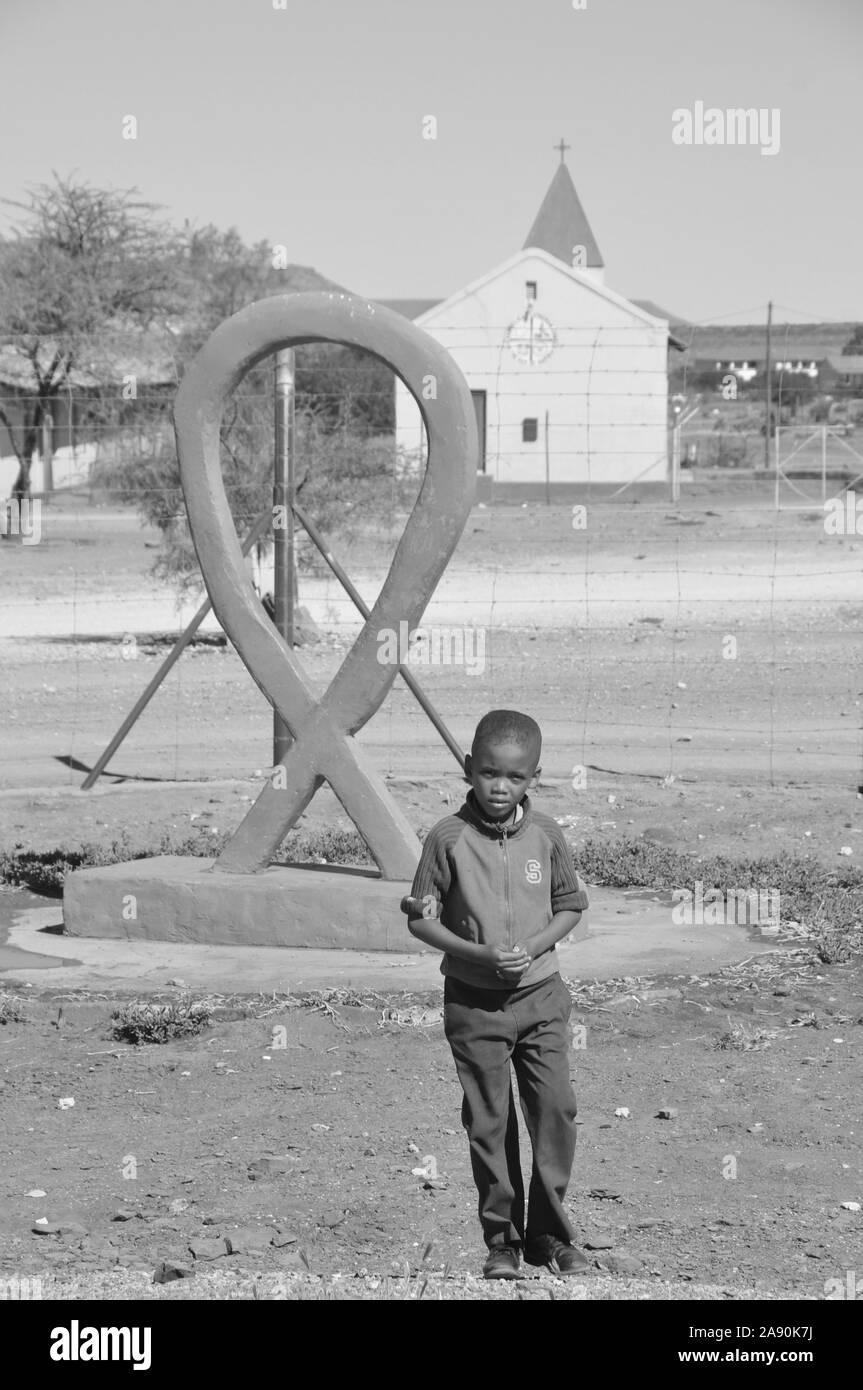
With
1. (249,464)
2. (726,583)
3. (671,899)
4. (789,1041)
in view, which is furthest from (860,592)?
(789,1041)

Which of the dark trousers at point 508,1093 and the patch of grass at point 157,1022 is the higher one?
the dark trousers at point 508,1093

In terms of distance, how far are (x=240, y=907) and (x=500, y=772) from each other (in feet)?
10.4

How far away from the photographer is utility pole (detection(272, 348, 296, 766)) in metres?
8.26

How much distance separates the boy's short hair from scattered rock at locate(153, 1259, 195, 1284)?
1343 mm

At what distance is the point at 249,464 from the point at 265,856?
827cm

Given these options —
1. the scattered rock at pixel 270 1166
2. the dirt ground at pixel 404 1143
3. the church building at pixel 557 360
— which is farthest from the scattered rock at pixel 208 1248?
the church building at pixel 557 360

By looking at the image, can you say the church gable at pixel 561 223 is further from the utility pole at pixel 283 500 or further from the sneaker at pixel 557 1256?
the sneaker at pixel 557 1256

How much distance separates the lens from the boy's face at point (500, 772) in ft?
12.8

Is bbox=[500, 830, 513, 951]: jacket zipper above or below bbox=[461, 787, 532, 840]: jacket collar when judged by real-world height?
below

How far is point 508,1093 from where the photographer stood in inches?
155

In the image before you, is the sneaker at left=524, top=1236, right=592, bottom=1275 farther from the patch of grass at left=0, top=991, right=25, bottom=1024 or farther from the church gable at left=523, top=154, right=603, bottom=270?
the church gable at left=523, top=154, right=603, bottom=270

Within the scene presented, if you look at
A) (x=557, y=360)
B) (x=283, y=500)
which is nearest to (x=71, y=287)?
(x=557, y=360)

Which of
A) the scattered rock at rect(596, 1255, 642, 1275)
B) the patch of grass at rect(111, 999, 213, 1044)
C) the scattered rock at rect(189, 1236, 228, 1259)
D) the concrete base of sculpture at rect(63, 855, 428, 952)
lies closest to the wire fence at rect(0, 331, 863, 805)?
the concrete base of sculpture at rect(63, 855, 428, 952)

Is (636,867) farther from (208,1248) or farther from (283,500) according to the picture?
(208,1248)
